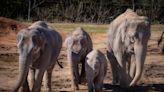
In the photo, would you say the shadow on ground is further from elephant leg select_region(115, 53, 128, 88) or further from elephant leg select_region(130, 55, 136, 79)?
elephant leg select_region(130, 55, 136, 79)

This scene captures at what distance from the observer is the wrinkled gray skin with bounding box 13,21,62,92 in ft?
30.1

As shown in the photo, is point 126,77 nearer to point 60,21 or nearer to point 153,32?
point 153,32

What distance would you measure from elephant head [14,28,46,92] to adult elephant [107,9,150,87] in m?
2.45

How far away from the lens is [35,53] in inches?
382

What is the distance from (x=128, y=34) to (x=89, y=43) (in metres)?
1.20

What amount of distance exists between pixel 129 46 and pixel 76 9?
63.1ft

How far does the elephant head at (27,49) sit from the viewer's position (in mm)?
9125

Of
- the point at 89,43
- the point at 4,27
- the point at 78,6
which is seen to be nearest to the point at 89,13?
the point at 78,6

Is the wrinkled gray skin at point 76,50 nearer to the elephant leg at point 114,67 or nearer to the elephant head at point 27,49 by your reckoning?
the elephant leg at point 114,67

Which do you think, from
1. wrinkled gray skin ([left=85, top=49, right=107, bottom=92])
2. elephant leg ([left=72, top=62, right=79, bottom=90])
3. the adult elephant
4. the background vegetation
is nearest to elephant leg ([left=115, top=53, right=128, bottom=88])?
the adult elephant

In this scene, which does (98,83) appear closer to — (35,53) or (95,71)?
(95,71)

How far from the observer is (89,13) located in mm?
31188

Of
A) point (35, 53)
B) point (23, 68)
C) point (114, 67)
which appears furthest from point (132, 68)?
point (23, 68)

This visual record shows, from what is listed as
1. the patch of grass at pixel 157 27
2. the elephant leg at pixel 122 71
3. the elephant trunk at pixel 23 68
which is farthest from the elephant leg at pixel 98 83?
the patch of grass at pixel 157 27
